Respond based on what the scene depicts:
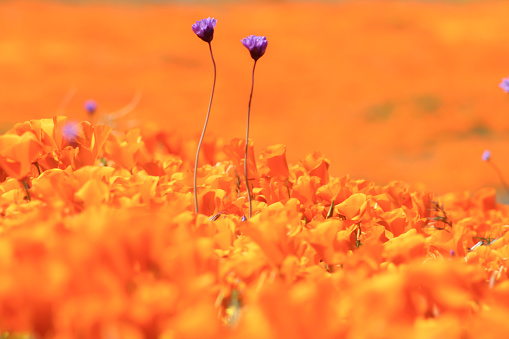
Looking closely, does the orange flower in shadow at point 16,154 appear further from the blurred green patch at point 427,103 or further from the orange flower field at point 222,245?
the blurred green patch at point 427,103

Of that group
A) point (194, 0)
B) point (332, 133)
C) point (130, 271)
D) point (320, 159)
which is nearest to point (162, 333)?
point (130, 271)

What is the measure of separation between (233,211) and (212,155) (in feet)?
3.62

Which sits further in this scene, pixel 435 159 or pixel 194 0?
pixel 194 0

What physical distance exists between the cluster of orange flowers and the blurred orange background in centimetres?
721

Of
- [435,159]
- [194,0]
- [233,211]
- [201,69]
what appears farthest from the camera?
[194,0]

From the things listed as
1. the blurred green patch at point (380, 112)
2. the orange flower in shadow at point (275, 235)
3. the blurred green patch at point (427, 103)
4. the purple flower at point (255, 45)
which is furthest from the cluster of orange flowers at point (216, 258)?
the blurred green patch at point (427, 103)

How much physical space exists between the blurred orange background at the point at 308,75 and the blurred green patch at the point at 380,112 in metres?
0.03

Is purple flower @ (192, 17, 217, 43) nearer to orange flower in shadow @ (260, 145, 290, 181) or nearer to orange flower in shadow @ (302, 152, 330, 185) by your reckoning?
orange flower in shadow @ (260, 145, 290, 181)

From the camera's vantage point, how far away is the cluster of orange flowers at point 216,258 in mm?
835

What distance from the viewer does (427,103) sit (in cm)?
1475

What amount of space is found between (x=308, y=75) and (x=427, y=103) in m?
4.28

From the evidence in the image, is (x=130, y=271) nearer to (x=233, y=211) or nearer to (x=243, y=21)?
(x=233, y=211)

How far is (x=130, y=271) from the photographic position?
956mm

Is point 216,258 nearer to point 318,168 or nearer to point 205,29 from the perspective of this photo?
point 205,29
